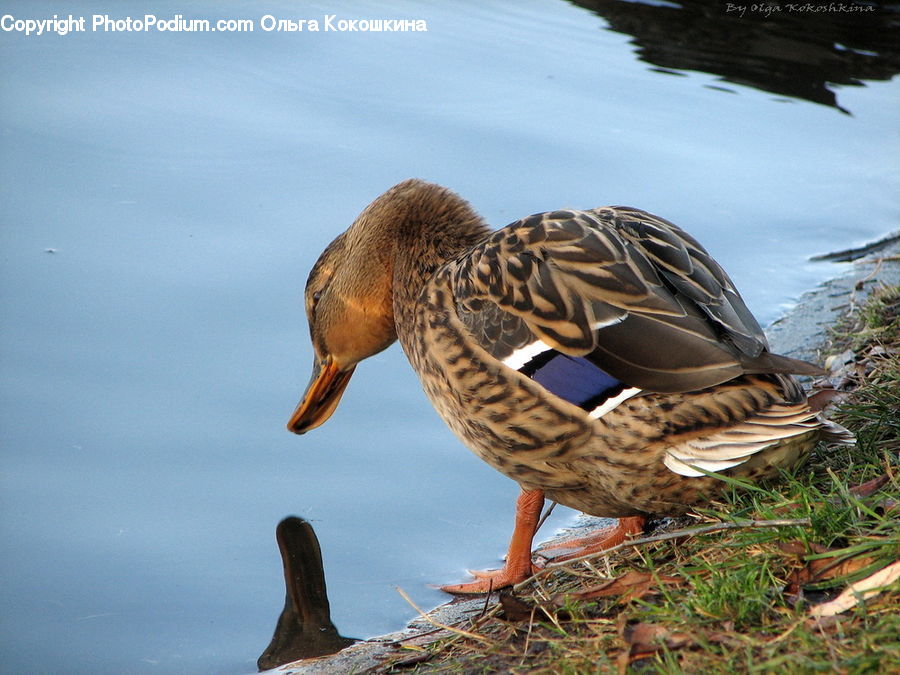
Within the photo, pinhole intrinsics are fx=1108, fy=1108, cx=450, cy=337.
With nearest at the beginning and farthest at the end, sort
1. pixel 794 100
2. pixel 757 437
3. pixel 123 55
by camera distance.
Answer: pixel 757 437 → pixel 123 55 → pixel 794 100

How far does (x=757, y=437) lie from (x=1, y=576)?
2867 mm

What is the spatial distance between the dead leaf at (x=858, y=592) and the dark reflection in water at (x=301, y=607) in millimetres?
1806

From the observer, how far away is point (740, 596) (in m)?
2.94

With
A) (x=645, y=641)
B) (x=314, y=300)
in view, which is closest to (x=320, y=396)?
(x=314, y=300)

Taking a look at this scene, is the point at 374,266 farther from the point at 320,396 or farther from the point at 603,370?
the point at 603,370

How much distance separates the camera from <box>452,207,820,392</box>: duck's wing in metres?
3.45

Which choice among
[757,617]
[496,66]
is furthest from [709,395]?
[496,66]

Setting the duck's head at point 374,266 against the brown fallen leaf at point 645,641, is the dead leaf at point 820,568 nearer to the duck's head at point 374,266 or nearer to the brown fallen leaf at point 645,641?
the brown fallen leaf at point 645,641

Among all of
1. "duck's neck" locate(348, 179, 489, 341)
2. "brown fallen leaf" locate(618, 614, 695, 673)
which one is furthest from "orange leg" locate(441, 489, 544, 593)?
"brown fallen leaf" locate(618, 614, 695, 673)

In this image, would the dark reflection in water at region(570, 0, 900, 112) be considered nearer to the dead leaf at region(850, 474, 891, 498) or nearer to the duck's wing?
the duck's wing

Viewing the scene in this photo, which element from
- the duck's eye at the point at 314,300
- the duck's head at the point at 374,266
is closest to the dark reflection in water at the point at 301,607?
the duck's head at the point at 374,266

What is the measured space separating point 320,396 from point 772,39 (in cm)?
558

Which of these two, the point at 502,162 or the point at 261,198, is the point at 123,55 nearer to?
the point at 261,198

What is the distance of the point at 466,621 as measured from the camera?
3.70m
